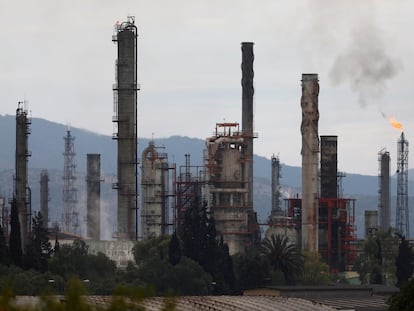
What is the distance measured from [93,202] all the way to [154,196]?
30.1 metres

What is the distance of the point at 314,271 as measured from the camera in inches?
5207

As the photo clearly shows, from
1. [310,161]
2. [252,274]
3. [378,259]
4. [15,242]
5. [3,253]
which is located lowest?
[252,274]

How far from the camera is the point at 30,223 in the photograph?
145 meters

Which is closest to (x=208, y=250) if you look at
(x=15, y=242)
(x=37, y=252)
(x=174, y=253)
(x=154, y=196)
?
(x=174, y=253)

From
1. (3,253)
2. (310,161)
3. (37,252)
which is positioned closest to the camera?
(3,253)

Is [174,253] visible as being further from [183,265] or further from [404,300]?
[404,300]

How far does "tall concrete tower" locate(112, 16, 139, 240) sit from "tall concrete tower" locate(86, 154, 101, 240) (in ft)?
151

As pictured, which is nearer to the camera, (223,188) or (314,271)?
(314,271)

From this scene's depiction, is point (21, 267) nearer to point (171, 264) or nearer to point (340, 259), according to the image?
point (171, 264)

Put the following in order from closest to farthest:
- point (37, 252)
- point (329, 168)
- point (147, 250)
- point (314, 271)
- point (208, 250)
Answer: point (37, 252) < point (208, 250) < point (314, 271) < point (147, 250) < point (329, 168)

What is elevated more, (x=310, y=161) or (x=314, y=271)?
(x=310, y=161)

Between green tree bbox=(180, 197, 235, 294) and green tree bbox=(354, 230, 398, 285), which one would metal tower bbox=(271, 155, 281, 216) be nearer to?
green tree bbox=(354, 230, 398, 285)

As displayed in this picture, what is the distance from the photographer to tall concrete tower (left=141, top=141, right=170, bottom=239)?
151750 mm

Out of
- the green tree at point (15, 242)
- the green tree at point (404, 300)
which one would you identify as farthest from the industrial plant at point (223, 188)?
the green tree at point (404, 300)
